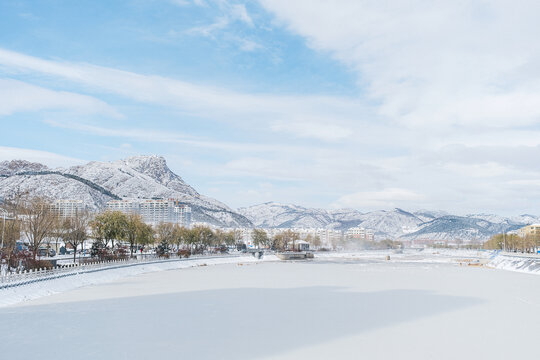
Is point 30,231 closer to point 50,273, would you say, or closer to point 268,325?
point 50,273

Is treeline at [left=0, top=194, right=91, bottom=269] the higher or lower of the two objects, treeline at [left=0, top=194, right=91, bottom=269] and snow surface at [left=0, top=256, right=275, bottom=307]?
the higher

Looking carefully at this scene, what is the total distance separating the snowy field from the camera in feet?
77.7

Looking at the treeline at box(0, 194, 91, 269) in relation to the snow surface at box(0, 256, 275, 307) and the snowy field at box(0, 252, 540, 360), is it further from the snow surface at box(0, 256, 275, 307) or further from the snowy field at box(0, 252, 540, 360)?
the snowy field at box(0, 252, 540, 360)

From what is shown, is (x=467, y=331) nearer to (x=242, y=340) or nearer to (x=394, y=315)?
(x=394, y=315)

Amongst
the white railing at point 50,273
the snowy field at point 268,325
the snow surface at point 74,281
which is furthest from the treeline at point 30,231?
the snowy field at point 268,325

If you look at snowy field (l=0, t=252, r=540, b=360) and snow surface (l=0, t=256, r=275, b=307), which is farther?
snow surface (l=0, t=256, r=275, b=307)

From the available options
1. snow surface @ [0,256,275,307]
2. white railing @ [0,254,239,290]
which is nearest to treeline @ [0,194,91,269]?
white railing @ [0,254,239,290]

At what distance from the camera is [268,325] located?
31.3 m

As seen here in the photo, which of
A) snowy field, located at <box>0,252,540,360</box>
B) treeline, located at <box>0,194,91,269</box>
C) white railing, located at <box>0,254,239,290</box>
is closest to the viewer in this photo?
snowy field, located at <box>0,252,540,360</box>

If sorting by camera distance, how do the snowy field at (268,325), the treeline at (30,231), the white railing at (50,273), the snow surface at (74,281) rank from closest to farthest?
the snowy field at (268,325), the snow surface at (74,281), the white railing at (50,273), the treeline at (30,231)

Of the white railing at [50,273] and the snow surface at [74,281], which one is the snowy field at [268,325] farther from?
the white railing at [50,273]

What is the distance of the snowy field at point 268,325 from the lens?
2369cm

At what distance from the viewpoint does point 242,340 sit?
26.4 metres

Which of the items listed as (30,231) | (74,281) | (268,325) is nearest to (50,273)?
(74,281)
